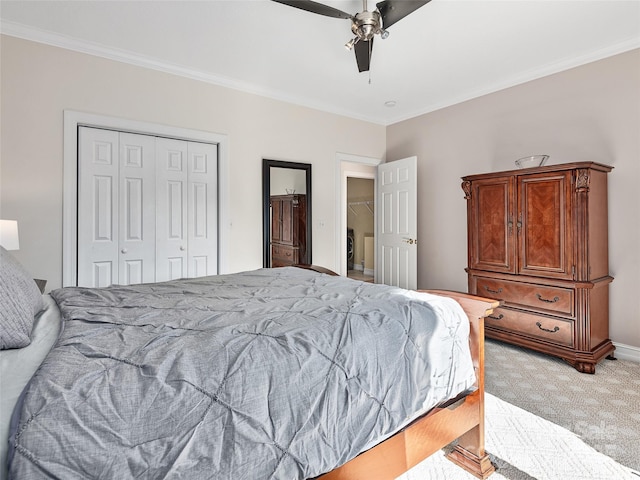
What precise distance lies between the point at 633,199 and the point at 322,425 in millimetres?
Result: 3431

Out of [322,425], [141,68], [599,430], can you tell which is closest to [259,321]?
[322,425]

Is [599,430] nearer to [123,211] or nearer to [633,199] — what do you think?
[633,199]

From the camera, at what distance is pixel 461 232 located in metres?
4.22

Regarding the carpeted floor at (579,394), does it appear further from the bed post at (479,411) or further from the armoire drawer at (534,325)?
the bed post at (479,411)

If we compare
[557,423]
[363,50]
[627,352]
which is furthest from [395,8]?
[627,352]

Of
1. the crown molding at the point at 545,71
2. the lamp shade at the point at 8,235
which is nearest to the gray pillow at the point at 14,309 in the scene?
the lamp shade at the point at 8,235

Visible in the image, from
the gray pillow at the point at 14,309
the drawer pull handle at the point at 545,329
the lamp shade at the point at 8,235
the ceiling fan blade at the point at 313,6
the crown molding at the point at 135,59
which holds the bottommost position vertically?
the drawer pull handle at the point at 545,329

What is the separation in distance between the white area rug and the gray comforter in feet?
1.73

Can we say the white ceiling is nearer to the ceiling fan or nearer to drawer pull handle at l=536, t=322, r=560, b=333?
the ceiling fan

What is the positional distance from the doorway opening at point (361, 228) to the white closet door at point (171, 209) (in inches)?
167

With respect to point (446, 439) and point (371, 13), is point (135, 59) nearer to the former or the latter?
point (371, 13)

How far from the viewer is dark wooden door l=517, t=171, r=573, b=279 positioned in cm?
286

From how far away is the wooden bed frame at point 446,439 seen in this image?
113 centimetres

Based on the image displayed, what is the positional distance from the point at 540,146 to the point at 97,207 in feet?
14.0
